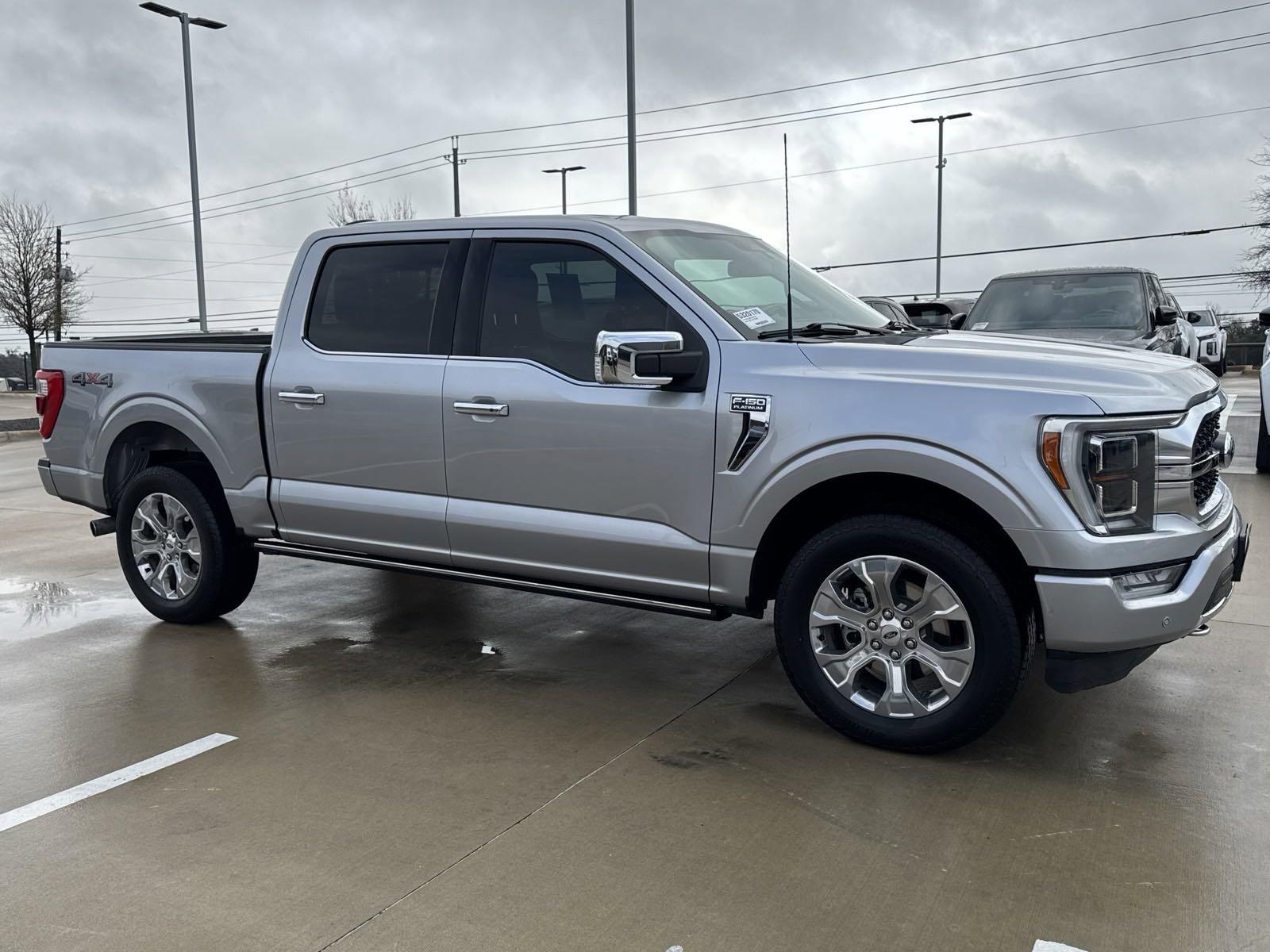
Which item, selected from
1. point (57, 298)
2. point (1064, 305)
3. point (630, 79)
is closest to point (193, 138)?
point (630, 79)

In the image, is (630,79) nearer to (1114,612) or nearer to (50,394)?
(50,394)

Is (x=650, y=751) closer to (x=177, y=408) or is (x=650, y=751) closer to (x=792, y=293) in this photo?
(x=792, y=293)

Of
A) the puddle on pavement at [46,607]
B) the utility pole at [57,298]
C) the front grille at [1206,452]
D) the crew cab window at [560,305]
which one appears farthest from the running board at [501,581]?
the utility pole at [57,298]

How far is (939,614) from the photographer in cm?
398

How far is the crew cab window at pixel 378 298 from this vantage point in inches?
207

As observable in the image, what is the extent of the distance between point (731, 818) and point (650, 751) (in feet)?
2.12

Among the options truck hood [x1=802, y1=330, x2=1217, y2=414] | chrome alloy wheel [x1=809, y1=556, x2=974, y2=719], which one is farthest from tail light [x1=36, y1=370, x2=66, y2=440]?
chrome alloy wheel [x1=809, y1=556, x2=974, y2=719]

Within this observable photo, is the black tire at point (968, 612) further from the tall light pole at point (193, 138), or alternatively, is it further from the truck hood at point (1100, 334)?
the tall light pole at point (193, 138)

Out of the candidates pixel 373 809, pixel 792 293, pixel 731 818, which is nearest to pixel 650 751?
pixel 731 818

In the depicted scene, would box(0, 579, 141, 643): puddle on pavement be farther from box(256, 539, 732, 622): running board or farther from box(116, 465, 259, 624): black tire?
box(256, 539, 732, 622): running board

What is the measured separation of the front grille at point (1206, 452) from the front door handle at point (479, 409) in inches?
104

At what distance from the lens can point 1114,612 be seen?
3736mm

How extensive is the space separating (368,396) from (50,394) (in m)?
2.36

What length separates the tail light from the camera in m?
6.40
